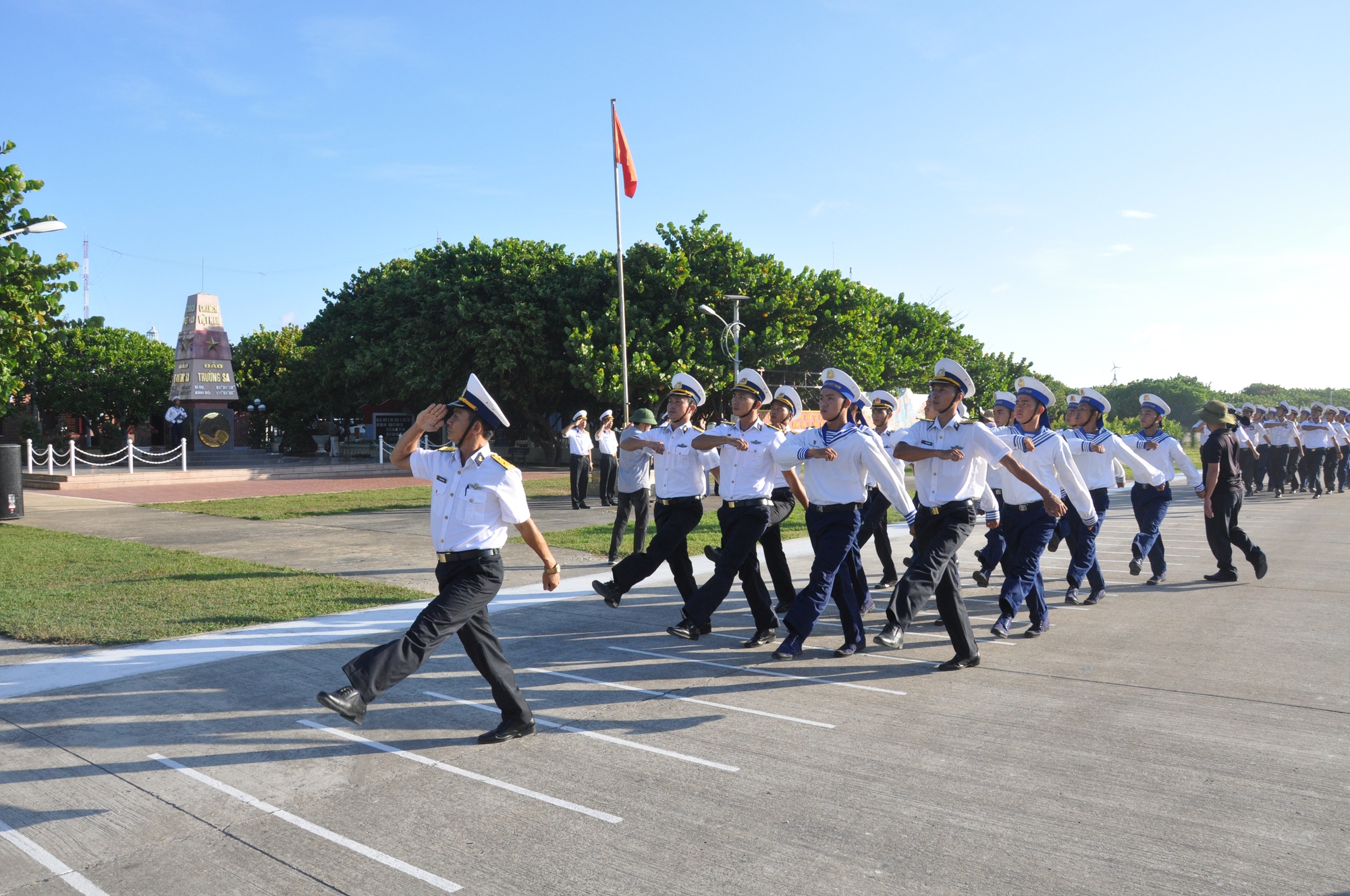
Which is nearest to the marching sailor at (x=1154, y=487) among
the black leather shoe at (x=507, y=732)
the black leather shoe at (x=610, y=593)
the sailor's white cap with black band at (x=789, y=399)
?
the sailor's white cap with black band at (x=789, y=399)

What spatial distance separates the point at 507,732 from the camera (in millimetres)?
4840

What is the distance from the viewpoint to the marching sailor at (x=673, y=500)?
7.39m

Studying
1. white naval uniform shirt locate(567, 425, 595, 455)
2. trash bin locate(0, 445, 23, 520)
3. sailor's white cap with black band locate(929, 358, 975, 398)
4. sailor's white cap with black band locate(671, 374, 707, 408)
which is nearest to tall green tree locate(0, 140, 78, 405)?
trash bin locate(0, 445, 23, 520)

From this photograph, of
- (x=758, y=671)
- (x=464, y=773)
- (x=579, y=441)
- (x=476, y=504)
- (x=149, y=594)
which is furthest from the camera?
(x=579, y=441)

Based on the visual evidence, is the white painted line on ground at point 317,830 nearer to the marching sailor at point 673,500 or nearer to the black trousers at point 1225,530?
the marching sailor at point 673,500

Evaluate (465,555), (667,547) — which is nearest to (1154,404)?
(667,547)

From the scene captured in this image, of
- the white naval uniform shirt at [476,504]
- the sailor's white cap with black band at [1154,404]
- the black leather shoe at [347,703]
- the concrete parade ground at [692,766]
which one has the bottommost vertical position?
the concrete parade ground at [692,766]

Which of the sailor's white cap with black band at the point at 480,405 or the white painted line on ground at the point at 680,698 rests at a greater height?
the sailor's white cap with black band at the point at 480,405

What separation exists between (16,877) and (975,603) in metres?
7.62

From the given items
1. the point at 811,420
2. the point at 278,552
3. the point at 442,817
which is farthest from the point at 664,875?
the point at 811,420

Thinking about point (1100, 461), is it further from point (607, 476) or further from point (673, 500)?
point (607, 476)

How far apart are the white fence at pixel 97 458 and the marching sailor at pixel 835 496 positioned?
25.9 meters

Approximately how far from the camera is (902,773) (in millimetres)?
4375

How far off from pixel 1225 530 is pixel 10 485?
1937 cm
